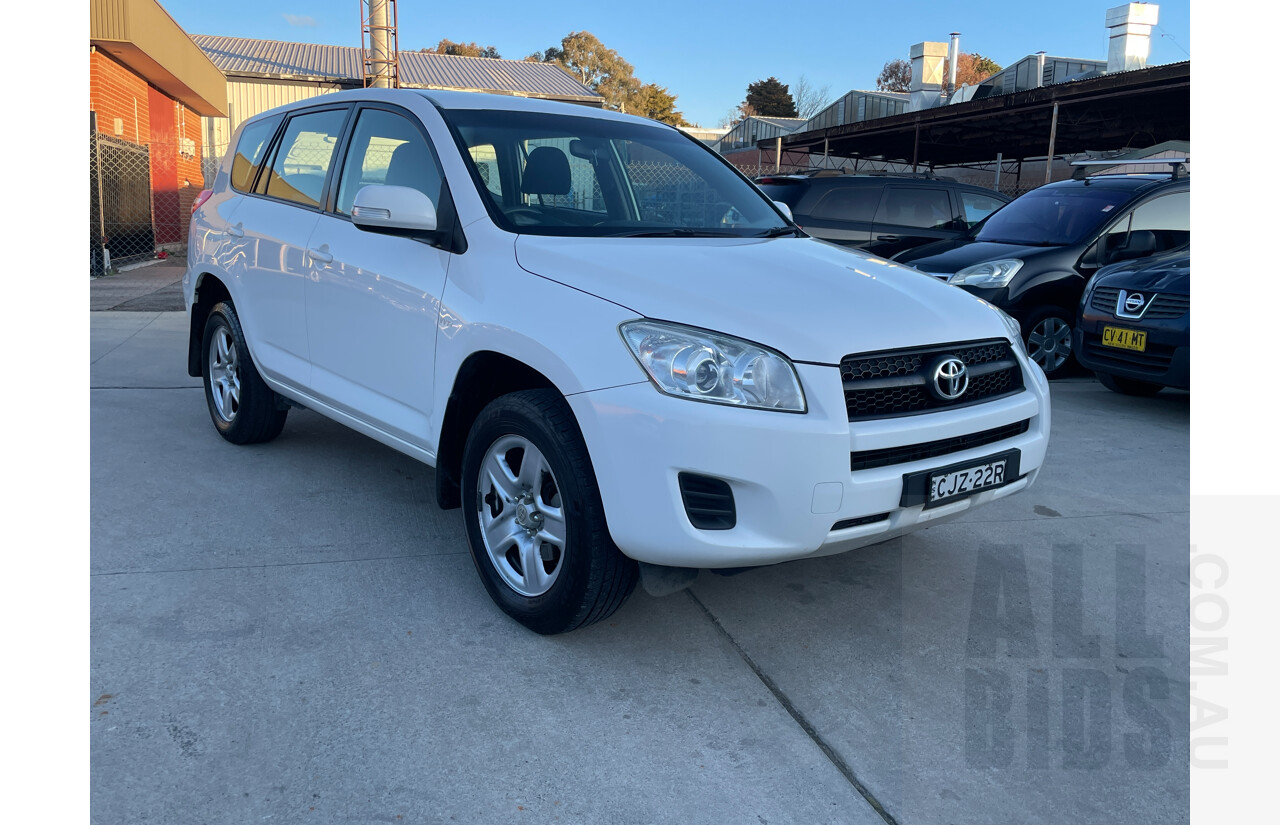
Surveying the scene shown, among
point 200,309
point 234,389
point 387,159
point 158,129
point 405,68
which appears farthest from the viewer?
point 405,68

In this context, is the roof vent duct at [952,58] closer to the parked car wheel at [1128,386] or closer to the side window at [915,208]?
the side window at [915,208]

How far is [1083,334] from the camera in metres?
6.98

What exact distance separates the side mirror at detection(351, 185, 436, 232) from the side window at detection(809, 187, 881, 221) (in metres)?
7.37

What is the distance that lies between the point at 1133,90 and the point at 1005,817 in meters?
14.9

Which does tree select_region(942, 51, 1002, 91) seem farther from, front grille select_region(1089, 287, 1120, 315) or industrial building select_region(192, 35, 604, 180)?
front grille select_region(1089, 287, 1120, 315)

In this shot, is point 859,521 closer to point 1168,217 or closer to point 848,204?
point 1168,217

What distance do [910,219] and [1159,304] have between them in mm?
4111

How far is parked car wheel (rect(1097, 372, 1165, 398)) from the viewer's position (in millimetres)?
7293

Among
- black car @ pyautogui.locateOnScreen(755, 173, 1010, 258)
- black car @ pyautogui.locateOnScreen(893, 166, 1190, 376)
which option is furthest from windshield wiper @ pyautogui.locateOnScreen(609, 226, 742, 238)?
black car @ pyautogui.locateOnScreen(755, 173, 1010, 258)

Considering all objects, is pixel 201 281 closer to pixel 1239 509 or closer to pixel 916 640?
pixel 916 640

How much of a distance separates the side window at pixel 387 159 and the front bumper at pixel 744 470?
52.3 inches

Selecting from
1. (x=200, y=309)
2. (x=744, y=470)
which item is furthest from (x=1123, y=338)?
(x=200, y=309)

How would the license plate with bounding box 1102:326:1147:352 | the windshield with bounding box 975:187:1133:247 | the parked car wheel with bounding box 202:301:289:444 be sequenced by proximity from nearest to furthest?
the parked car wheel with bounding box 202:301:289:444 < the license plate with bounding box 1102:326:1147:352 < the windshield with bounding box 975:187:1133:247

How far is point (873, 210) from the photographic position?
10156 millimetres
